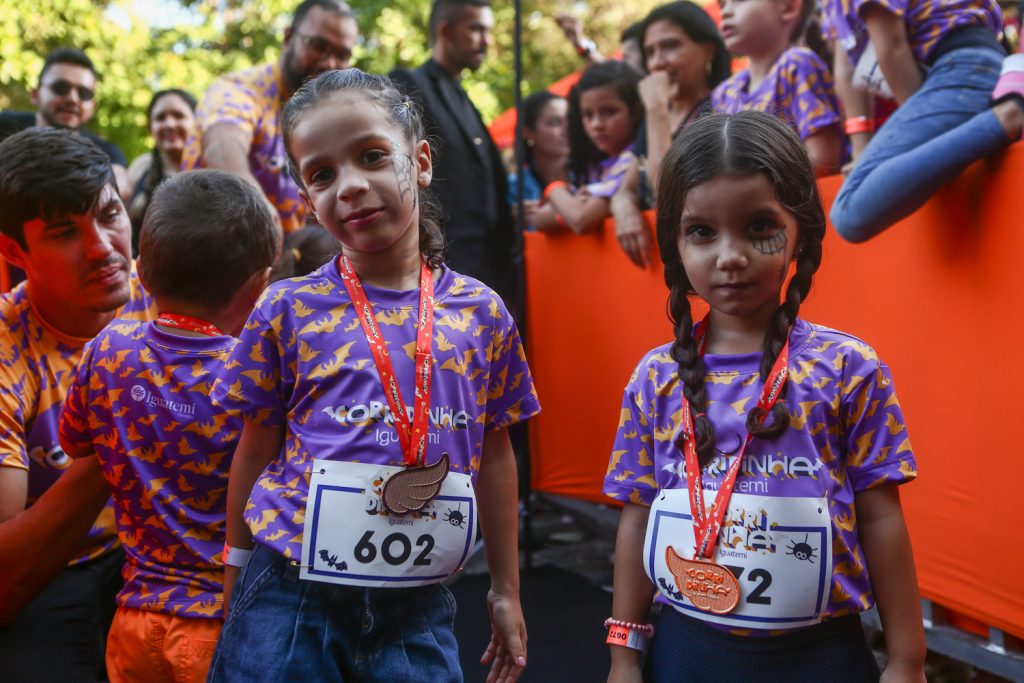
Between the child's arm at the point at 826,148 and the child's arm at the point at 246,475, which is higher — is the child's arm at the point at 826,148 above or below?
above

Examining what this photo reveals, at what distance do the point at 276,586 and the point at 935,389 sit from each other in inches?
81.0

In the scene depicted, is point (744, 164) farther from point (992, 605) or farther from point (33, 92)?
point (33, 92)

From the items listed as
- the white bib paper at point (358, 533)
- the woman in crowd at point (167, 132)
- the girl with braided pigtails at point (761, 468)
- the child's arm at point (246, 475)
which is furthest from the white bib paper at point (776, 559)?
the woman in crowd at point (167, 132)

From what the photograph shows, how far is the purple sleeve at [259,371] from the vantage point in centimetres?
207

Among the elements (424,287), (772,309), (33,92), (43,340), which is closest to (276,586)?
(424,287)

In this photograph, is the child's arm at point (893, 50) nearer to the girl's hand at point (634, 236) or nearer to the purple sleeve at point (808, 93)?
the purple sleeve at point (808, 93)

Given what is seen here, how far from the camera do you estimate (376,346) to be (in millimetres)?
2029

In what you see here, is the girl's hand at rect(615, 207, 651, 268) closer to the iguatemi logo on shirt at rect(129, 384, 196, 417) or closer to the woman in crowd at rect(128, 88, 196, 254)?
the iguatemi logo on shirt at rect(129, 384, 196, 417)

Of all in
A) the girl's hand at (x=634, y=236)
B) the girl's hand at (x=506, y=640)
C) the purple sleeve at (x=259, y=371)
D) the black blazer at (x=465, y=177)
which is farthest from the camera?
the black blazer at (x=465, y=177)

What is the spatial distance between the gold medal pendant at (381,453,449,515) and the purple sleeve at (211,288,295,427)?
0.99 feet

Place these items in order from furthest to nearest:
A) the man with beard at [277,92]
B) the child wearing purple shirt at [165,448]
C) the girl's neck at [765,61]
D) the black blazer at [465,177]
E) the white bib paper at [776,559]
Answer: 1. the black blazer at [465,177]
2. the man with beard at [277,92]
3. the girl's neck at [765,61]
4. the child wearing purple shirt at [165,448]
5. the white bib paper at [776,559]

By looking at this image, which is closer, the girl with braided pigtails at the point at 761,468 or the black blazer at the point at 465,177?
the girl with braided pigtails at the point at 761,468

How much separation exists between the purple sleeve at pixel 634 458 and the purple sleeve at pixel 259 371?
2.16 ft

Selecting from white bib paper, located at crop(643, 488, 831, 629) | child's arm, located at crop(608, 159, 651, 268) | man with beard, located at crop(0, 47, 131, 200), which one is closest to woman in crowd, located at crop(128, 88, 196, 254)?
man with beard, located at crop(0, 47, 131, 200)
